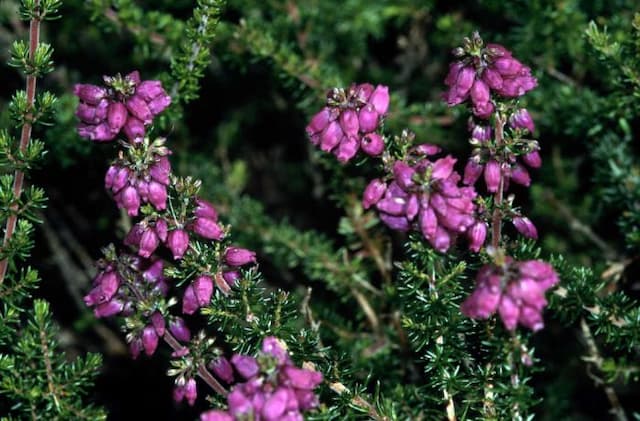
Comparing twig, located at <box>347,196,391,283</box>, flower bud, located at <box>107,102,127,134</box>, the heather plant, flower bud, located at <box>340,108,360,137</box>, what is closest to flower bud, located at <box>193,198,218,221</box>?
the heather plant

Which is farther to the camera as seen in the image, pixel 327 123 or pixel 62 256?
pixel 62 256

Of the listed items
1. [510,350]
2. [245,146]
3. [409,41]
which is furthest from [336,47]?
[510,350]

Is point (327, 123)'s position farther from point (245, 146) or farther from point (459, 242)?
point (245, 146)

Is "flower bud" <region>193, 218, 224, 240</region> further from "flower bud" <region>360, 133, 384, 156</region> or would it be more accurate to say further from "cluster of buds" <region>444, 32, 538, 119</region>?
"cluster of buds" <region>444, 32, 538, 119</region>

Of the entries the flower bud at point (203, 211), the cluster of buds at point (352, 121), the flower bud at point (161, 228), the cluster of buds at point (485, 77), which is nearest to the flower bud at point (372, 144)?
the cluster of buds at point (352, 121)

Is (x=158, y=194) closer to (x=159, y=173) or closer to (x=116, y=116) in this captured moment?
(x=159, y=173)

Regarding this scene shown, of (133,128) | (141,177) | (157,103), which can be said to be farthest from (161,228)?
(157,103)

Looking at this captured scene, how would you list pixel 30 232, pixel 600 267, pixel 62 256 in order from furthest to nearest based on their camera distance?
1. pixel 62 256
2. pixel 600 267
3. pixel 30 232
